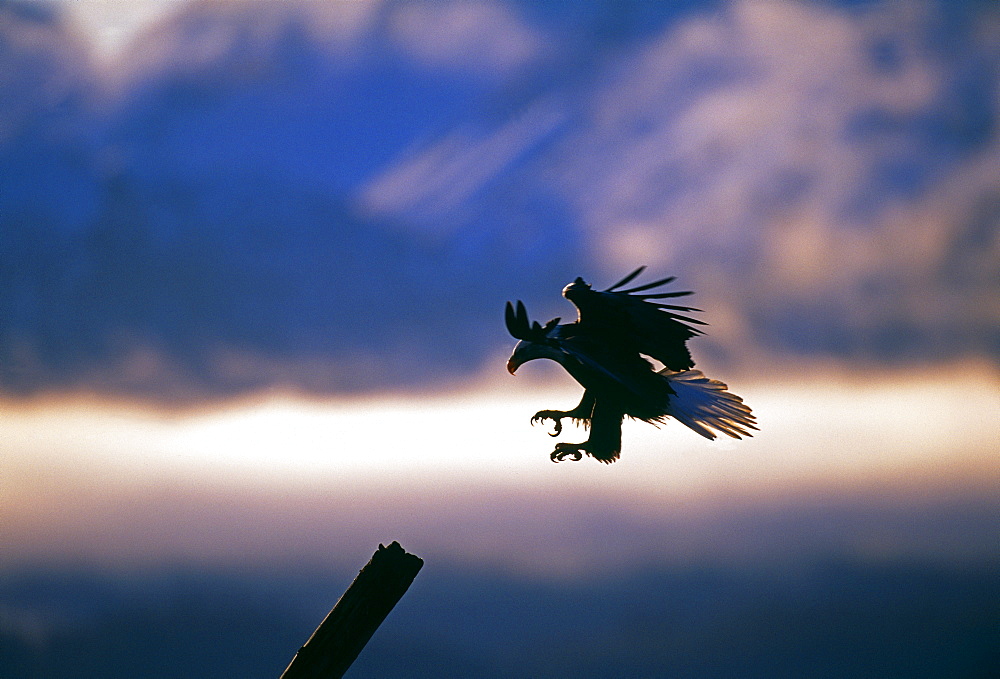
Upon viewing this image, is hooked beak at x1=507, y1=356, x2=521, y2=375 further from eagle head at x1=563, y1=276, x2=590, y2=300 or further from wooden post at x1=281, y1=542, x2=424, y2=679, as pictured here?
wooden post at x1=281, y1=542, x2=424, y2=679

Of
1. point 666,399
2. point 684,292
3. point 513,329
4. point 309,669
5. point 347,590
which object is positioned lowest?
point 309,669

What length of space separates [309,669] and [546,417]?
327 cm

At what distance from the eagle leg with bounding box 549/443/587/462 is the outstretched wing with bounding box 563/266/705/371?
1052 millimetres

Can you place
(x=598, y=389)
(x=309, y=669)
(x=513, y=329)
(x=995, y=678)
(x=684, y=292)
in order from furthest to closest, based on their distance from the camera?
(x=995, y=678), (x=684, y=292), (x=598, y=389), (x=513, y=329), (x=309, y=669)

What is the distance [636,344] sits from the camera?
22.8ft

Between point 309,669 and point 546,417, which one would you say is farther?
point 546,417

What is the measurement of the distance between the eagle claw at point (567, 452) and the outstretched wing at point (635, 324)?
3.50 ft

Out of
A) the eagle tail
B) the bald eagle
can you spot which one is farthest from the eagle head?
the eagle tail

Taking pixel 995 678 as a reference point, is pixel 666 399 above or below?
below

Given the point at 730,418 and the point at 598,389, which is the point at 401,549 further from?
the point at 730,418

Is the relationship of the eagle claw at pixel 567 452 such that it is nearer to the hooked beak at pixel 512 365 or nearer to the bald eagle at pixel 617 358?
the bald eagle at pixel 617 358

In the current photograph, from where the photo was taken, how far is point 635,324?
7.00m

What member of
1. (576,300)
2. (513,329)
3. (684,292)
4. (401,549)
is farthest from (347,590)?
(684,292)

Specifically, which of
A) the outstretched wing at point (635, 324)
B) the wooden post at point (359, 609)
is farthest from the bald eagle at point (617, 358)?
the wooden post at point (359, 609)
